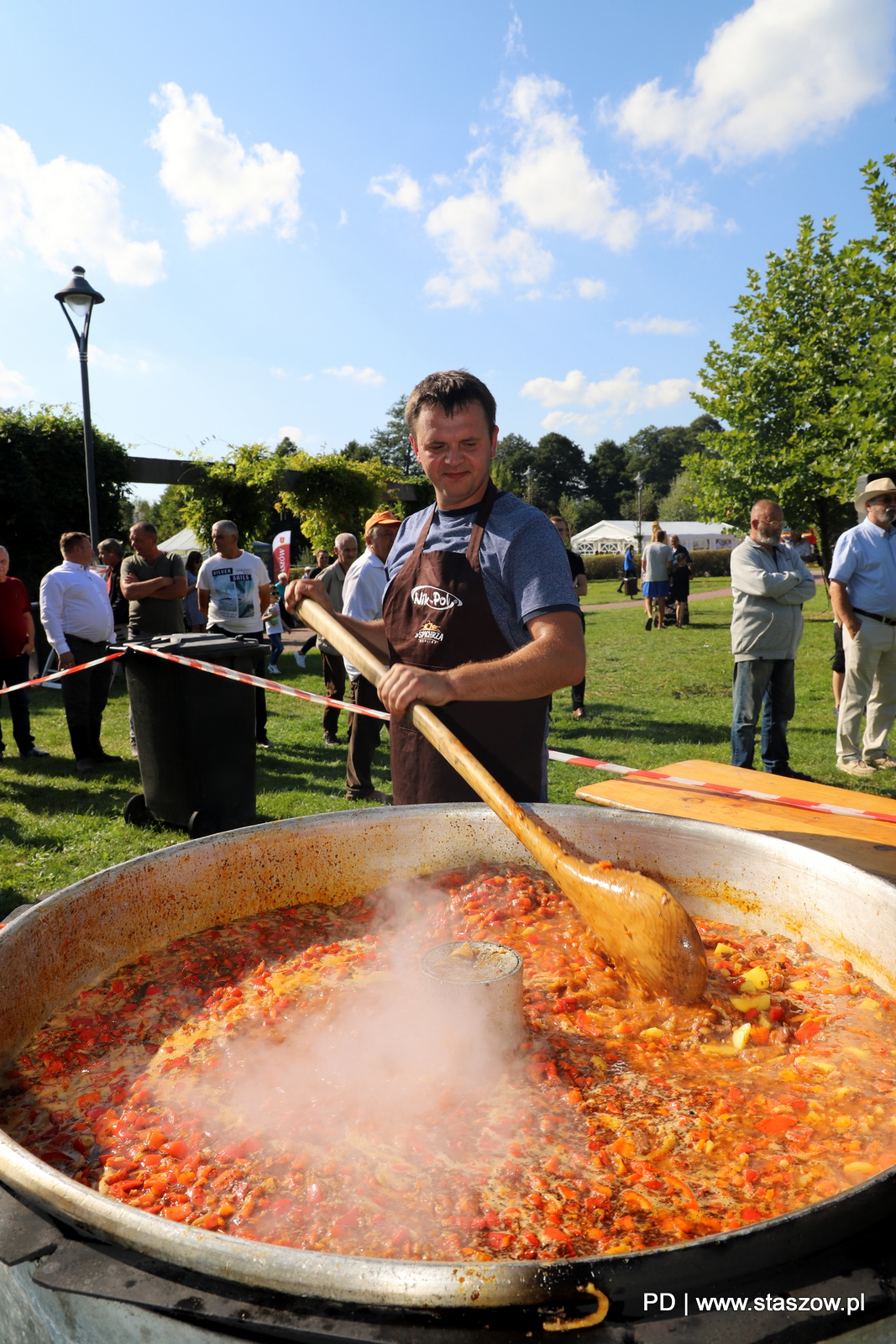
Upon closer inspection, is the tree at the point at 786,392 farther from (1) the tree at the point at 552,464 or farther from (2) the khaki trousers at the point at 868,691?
(1) the tree at the point at 552,464

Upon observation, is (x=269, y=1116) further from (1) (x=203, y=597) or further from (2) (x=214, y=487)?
(2) (x=214, y=487)

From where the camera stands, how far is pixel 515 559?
7.99 ft

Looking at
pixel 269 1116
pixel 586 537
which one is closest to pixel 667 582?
pixel 269 1116

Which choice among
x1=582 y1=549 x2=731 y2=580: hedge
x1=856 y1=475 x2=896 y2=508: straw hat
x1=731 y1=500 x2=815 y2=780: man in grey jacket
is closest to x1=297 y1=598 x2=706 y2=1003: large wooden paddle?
x1=731 y1=500 x2=815 y2=780: man in grey jacket

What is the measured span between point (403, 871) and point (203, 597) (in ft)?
21.5

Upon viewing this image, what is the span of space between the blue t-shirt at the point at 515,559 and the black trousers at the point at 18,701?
23.7 ft

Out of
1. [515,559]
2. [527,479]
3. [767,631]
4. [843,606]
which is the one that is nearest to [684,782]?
[515,559]

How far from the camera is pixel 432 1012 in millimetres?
1611

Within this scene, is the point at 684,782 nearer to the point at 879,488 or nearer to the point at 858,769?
the point at 858,769

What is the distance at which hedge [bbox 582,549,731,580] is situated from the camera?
49.0 meters

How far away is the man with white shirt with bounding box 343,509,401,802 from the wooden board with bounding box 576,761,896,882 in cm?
294

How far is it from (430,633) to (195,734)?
145 inches

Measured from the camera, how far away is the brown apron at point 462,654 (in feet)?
8.26

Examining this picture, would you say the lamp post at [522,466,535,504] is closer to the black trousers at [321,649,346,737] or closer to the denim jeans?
the black trousers at [321,649,346,737]
